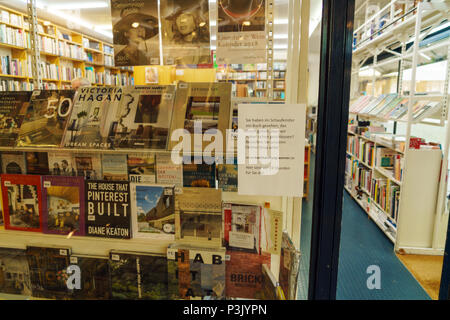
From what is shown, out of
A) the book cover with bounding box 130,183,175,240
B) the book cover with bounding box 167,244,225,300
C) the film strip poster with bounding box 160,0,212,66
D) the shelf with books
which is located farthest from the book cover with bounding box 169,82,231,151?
the shelf with books

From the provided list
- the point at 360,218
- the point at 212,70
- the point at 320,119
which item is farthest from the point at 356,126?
the point at 320,119

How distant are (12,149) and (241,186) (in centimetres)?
102

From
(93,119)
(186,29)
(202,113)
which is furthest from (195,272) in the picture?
(186,29)

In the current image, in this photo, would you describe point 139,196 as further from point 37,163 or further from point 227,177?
point 37,163

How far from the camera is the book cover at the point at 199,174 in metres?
1.24

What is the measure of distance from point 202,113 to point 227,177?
0.97 feet

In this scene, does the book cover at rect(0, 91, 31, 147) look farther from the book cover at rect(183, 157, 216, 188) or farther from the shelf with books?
the shelf with books

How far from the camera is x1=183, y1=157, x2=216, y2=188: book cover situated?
1242 millimetres

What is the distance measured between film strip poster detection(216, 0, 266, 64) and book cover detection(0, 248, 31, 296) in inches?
52.3

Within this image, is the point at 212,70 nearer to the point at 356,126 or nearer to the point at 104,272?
the point at 356,126

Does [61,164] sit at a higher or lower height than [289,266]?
higher

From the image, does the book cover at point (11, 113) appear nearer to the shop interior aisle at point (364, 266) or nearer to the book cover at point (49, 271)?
the book cover at point (49, 271)

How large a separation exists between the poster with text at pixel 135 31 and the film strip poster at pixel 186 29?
43 mm

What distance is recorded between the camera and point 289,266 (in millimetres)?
1212
